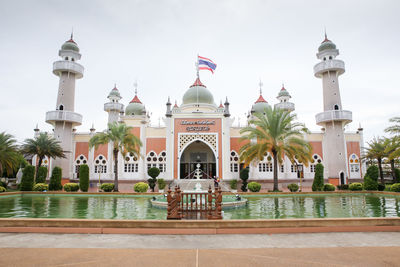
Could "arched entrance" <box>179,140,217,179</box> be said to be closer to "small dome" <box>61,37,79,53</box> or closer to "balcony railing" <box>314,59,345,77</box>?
"balcony railing" <box>314,59,345,77</box>

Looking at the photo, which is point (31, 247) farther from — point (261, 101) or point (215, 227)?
point (261, 101)

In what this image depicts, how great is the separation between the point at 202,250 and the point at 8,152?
2466 cm

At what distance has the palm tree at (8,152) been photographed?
2329cm

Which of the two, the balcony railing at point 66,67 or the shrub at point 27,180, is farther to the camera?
the balcony railing at point 66,67

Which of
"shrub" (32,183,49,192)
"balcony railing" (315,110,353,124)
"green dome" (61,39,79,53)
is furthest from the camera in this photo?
"green dome" (61,39,79,53)

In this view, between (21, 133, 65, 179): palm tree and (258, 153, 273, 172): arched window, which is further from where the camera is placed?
(258, 153, 273, 172): arched window

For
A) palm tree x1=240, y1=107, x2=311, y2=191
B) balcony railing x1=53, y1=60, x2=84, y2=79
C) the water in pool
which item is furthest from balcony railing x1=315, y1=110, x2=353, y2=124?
balcony railing x1=53, y1=60, x2=84, y2=79

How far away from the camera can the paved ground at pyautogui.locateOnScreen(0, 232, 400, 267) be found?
437cm

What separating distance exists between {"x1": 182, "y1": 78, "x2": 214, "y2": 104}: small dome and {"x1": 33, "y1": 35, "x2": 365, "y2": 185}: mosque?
9 cm

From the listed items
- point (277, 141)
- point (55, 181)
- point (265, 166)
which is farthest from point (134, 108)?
point (277, 141)

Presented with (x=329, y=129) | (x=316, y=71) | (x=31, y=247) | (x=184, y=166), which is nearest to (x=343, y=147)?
(x=329, y=129)

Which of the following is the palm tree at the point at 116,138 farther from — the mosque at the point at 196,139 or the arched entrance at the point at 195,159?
the arched entrance at the point at 195,159

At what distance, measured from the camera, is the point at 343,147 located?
29062mm

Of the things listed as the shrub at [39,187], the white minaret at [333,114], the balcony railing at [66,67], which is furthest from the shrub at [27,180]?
the white minaret at [333,114]
